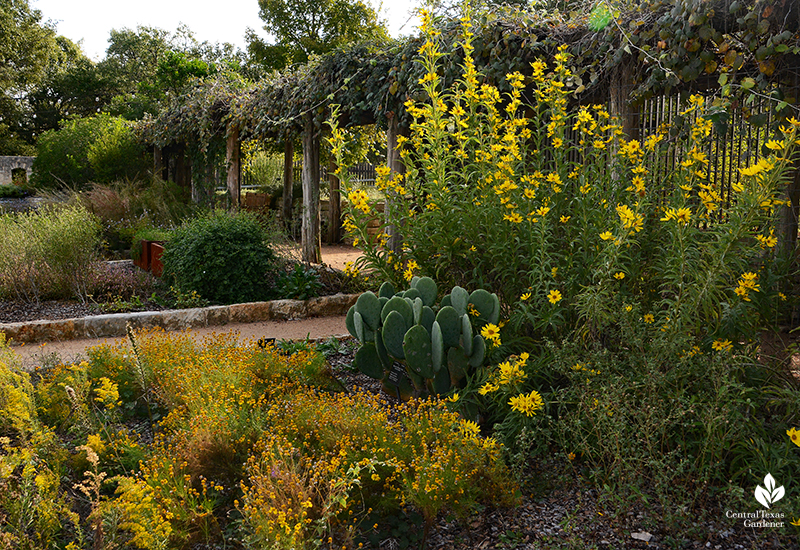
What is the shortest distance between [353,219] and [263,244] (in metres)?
3.37

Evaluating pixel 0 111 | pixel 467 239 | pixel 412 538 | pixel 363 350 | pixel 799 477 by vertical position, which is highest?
pixel 0 111

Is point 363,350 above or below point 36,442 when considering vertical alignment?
above

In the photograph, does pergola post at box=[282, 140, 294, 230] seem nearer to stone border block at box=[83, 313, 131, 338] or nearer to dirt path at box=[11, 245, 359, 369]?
dirt path at box=[11, 245, 359, 369]

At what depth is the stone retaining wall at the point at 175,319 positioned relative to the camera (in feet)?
17.6

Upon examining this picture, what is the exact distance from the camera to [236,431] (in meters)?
2.62

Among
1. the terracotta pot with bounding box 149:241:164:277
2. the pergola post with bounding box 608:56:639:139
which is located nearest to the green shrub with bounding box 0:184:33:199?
the terracotta pot with bounding box 149:241:164:277

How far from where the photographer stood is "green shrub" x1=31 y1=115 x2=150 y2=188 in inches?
527

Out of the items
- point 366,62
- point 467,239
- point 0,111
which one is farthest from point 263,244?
point 0,111

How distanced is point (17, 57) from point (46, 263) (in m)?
28.9

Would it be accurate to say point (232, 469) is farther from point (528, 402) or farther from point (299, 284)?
point (299, 284)

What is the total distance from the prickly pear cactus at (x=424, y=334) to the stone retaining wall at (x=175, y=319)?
255 centimetres

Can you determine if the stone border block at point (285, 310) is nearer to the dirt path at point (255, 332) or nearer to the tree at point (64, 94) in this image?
the dirt path at point (255, 332)

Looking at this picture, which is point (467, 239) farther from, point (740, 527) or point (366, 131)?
point (366, 131)

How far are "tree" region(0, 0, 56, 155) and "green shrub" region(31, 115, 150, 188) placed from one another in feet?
59.5
